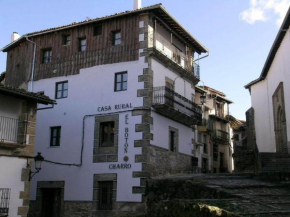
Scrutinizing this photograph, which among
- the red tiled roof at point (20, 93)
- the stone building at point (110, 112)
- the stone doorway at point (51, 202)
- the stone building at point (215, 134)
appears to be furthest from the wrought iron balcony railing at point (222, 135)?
the red tiled roof at point (20, 93)

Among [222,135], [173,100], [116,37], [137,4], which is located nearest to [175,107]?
[173,100]

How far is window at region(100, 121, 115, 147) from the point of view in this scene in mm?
19984

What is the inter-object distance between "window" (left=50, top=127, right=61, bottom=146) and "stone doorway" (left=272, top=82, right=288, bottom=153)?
12.7 metres

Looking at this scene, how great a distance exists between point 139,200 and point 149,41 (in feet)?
25.3

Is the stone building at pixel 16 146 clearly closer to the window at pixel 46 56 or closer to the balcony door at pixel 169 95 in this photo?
the balcony door at pixel 169 95

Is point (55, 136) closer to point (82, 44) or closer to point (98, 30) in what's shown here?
point (82, 44)

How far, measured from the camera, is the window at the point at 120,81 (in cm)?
2030

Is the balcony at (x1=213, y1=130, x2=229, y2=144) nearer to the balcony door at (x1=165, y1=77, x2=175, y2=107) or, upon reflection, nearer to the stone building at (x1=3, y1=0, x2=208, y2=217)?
the stone building at (x1=3, y1=0, x2=208, y2=217)

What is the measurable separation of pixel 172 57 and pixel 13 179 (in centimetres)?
1159

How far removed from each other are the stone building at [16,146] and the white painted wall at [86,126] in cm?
520

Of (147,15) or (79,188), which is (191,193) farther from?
(147,15)

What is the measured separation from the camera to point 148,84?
19.7 meters

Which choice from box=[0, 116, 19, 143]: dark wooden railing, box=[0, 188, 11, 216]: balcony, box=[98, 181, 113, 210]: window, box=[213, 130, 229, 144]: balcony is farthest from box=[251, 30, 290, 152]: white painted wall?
box=[0, 188, 11, 216]: balcony

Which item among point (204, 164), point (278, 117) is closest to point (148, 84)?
point (278, 117)
